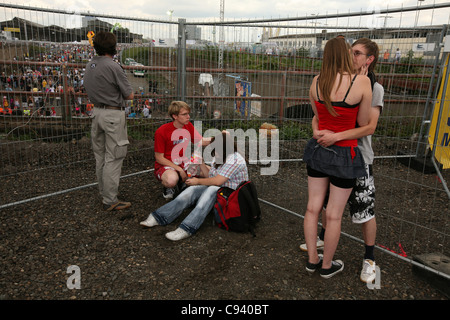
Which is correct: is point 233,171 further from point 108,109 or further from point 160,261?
point 108,109

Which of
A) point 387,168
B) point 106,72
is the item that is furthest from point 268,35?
point 387,168

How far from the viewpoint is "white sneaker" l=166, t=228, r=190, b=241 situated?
12.1 feet

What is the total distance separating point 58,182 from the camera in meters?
5.19

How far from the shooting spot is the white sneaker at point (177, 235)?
370 centimetres

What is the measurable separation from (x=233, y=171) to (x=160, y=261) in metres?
1.18

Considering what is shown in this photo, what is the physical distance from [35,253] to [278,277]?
2.28m

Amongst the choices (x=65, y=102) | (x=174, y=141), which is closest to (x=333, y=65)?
(x=174, y=141)

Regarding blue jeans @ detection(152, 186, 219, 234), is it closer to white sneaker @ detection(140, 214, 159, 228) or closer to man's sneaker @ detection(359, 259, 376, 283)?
white sneaker @ detection(140, 214, 159, 228)

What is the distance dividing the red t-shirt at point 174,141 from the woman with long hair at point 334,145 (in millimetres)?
2013

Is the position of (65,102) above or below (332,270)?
above

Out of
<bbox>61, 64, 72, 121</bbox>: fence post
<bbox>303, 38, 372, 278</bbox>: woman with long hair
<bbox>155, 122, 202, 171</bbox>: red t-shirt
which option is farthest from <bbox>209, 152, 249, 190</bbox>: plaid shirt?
<bbox>61, 64, 72, 121</bbox>: fence post

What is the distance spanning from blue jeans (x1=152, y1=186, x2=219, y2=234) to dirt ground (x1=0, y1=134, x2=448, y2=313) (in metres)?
0.12

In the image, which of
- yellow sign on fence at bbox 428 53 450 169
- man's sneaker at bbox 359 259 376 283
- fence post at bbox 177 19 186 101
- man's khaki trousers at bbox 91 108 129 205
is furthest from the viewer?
fence post at bbox 177 19 186 101

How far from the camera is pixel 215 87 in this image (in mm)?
5395
